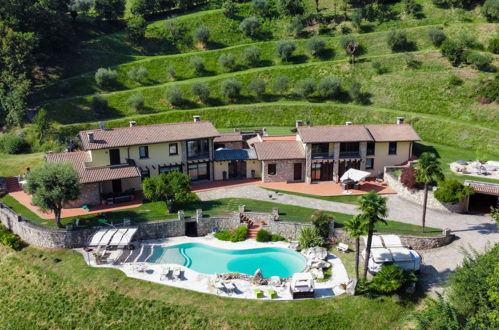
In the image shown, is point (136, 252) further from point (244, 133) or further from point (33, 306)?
point (244, 133)

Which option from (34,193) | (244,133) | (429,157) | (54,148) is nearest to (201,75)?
(244,133)

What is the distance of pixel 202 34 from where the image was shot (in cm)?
9781

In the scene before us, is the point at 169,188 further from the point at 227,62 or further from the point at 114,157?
the point at 227,62

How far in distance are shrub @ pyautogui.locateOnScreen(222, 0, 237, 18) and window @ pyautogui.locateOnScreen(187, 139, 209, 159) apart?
59.2m

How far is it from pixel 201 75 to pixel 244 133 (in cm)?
2731

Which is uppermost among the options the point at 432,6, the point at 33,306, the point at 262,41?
the point at 432,6

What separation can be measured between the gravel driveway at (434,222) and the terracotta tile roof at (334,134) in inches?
323

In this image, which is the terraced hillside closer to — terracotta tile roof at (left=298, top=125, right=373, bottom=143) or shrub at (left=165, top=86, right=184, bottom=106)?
shrub at (left=165, top=86, right=184, bottom=106)

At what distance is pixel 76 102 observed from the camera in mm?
79625

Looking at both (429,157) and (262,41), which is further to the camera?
(262,41)

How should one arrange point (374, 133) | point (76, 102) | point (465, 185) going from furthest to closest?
point (76, 102), point (374, 133), point (465, 185)

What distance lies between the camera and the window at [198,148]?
186 ft

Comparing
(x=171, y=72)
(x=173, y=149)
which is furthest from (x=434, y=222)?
(x=171, y=72)

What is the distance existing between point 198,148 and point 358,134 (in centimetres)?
2084
